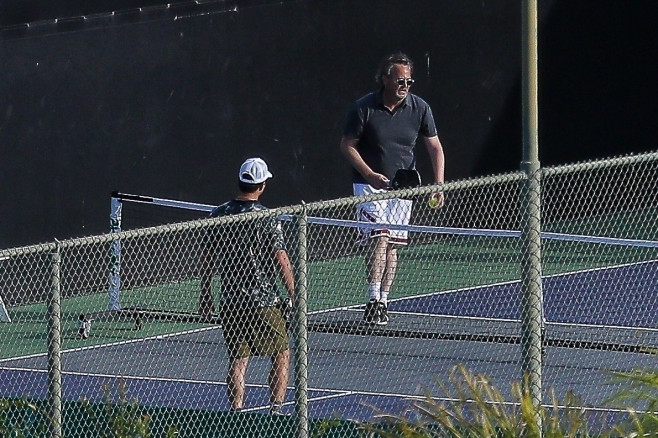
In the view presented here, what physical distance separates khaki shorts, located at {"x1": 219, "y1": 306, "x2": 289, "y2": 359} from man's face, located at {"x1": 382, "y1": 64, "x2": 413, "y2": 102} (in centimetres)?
338

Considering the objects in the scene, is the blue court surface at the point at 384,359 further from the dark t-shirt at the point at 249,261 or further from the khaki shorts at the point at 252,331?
the dark t-shirt at the point at 249,261

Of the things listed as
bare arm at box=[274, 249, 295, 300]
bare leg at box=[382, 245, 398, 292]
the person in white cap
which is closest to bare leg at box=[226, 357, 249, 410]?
Result: the person in white cap

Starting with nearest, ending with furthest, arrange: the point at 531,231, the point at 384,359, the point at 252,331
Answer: the point at 531,231 → the point at 252,331 → the point at 384,359

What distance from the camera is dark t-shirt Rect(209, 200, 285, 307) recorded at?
8891 millimetres

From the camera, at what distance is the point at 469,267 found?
1426 cm

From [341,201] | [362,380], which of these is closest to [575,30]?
[362,380]

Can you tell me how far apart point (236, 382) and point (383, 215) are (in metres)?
3.27

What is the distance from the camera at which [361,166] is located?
1206 centimetres

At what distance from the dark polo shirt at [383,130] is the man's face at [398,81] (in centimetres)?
16

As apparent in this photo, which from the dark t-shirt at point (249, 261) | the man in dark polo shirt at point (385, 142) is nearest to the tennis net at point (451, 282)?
the man in dark polo shirt at point (385, 142)

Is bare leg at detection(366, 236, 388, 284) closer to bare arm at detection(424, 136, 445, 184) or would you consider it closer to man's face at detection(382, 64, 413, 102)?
bare arm at detection(424, 136, 445, 184)

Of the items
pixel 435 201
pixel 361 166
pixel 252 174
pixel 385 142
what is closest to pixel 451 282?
pixel 385 142

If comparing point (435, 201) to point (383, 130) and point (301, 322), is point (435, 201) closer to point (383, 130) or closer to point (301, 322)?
point (383, 130)

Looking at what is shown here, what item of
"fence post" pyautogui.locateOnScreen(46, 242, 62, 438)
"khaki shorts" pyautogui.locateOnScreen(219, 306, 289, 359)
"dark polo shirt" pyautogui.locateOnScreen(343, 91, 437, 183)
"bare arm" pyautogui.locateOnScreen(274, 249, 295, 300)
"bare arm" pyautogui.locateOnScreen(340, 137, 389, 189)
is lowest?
"fence post" pyautogui.locateOnScreen(46, 242, 62, 438)
